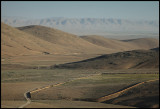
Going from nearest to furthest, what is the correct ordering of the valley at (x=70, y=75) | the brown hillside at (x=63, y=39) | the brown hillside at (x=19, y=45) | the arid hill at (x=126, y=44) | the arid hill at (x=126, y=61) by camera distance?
the valley at (x=70, y=75)
the arid hill at (x=126, y=61)
the brown hillside at (x=19, y=45)
the brown hillside at (x=63, y=39)
the arid hill at (x=126, y=44)

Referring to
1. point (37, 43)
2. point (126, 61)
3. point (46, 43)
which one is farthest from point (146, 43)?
point (126, 61)

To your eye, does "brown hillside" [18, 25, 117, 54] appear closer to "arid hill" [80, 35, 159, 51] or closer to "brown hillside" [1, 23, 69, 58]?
"brown hillside" [1, 23, 69, 58]

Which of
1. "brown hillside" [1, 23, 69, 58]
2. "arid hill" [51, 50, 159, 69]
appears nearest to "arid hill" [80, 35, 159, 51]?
"brown hillside" [1, 23, 69, 58]

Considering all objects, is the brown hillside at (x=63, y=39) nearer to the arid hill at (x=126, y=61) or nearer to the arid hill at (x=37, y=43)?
the arid hill at (x=37, y=43)

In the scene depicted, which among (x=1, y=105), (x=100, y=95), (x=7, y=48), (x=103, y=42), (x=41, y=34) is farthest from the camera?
(x=103, y=42)

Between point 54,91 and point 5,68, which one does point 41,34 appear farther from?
point 54,91

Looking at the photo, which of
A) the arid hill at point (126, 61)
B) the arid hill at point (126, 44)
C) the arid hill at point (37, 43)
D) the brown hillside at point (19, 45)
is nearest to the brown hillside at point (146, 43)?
the arid hill at point (126, 44)

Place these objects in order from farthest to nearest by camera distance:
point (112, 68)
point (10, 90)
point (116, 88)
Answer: point (112, 68) < point (10, 90) < point (116, 88)

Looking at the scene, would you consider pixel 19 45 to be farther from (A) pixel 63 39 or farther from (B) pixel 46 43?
(A) pixel 63 39

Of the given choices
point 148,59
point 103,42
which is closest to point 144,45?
point 103,42
